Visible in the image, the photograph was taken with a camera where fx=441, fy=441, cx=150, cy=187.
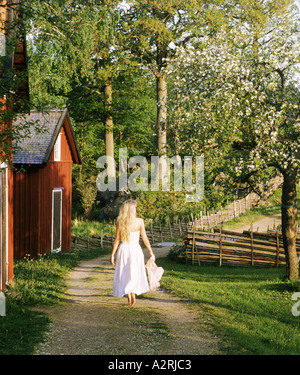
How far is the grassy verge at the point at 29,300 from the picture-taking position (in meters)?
6.61

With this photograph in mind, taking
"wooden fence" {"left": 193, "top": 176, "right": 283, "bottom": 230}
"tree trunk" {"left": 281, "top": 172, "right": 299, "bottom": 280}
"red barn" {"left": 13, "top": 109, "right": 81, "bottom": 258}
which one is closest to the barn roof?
"red barn" {"left": 13, "top": 109, "right": 81, "bottom": 258}

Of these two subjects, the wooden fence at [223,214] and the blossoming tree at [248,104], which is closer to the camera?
the blossoming tree at [248,104]

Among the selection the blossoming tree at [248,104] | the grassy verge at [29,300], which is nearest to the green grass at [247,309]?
the blossoming tree at [248,104]

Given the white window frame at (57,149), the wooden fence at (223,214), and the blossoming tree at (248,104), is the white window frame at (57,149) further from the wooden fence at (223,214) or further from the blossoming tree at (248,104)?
the wooden fence at (223,214)

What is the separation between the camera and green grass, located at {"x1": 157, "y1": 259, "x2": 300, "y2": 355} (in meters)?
6.99

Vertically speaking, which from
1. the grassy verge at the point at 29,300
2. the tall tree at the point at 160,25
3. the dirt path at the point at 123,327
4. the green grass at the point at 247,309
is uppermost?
the tall tree at the point at 160,25

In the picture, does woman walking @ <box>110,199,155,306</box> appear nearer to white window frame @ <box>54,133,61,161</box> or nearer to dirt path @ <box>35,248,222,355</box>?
dirt path @ <box>35,248,222,355</box>

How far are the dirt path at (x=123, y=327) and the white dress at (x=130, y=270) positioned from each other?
43 cm

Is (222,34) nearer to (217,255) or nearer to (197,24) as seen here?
(217,255)

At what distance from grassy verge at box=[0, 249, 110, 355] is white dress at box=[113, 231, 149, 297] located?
152cm

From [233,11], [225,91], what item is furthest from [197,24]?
[225,91]

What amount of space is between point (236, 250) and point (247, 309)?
8.58m

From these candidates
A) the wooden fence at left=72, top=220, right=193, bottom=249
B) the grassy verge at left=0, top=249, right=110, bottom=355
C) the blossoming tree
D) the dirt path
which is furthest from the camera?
the wooden fence at left=72, top=220, right=193, bottom=249
